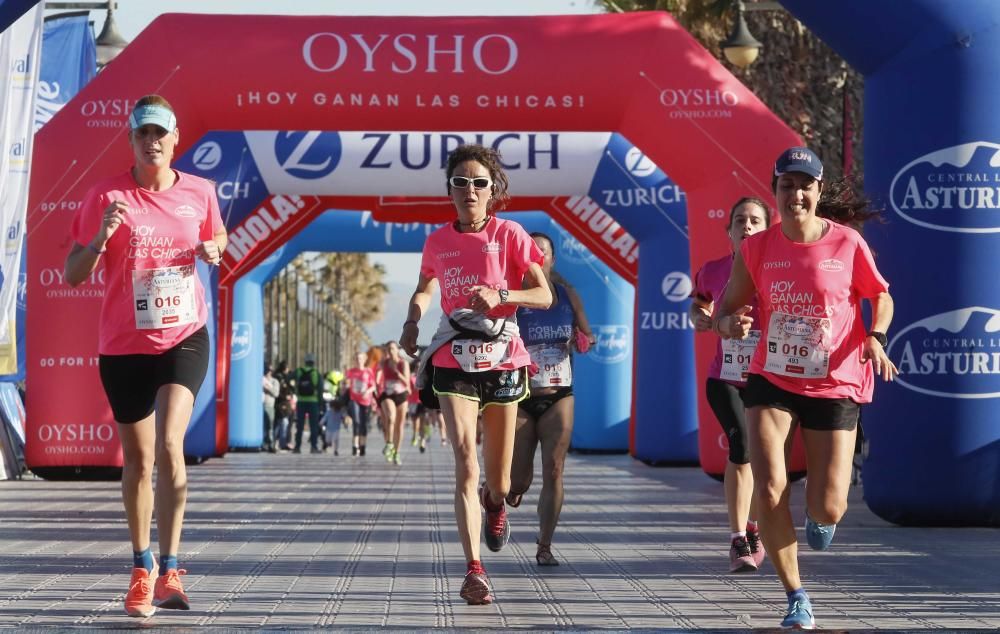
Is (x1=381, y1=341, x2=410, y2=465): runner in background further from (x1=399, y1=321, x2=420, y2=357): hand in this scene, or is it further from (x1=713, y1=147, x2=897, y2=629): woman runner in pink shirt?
(x1=713, y1=147, x2=897, y2=629): woman runner in pink shirt

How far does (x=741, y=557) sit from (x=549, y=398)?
4.59ft

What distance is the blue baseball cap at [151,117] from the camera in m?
6.97

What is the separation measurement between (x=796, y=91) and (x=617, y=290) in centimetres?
482

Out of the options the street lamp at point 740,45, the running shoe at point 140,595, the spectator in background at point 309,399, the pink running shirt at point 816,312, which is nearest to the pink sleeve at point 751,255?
the pink running shirt at point 816,312

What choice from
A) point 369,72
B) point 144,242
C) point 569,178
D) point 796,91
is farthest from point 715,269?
point 796,91

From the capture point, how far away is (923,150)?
37.3ft

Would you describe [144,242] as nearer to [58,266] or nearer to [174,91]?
[174,91]

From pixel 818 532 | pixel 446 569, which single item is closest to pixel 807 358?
pixel 818 532

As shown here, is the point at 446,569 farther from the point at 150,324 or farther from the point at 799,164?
the point at 799,164

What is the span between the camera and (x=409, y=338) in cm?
763

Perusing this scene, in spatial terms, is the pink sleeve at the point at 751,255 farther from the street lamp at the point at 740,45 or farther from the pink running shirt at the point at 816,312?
the street lamp at the point at 740,45

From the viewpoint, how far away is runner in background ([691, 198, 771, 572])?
8.95m

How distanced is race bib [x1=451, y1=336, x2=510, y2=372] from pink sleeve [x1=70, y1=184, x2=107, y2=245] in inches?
63.3

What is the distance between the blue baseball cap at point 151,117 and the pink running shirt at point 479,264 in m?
1.26
